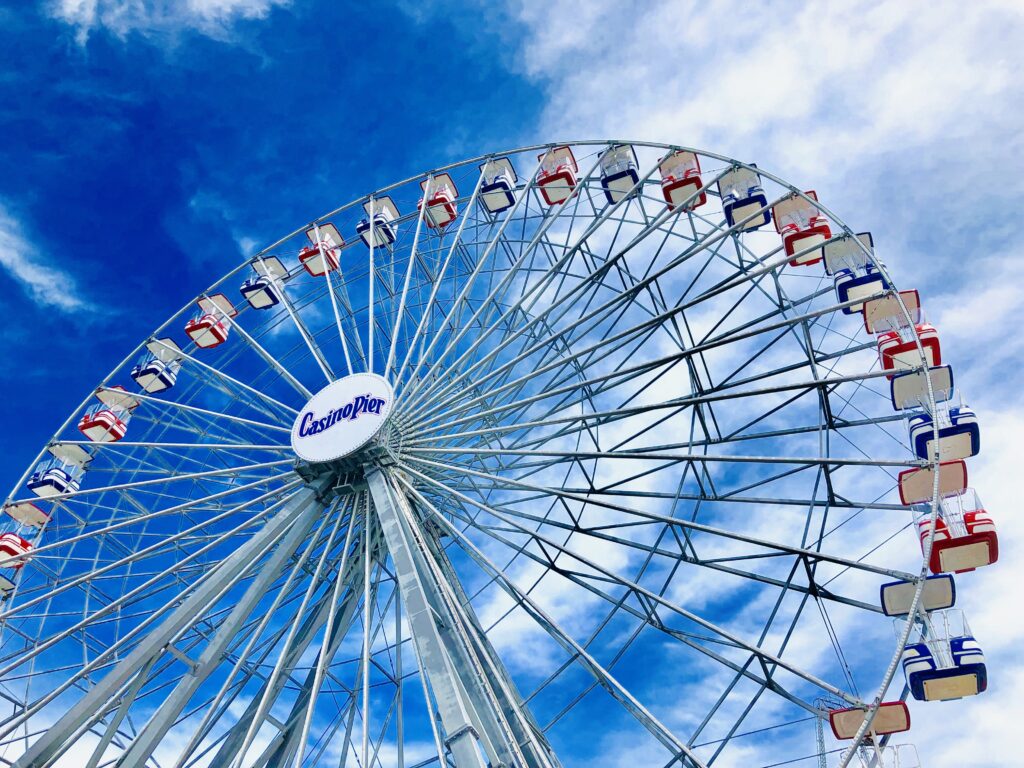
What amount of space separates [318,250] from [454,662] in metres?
13.2

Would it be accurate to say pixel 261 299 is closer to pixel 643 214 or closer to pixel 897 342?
pixel 643 214

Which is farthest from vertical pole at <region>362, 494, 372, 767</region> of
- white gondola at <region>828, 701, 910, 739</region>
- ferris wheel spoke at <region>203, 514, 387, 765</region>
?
white gondola at <region>828, 701, 910, 739</region>

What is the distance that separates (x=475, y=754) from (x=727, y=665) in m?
5.39

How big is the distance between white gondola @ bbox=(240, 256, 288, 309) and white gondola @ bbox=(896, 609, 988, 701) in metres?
16.5

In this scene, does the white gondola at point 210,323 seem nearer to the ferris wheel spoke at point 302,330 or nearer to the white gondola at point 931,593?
the ferris wheel spoke at point 302,330

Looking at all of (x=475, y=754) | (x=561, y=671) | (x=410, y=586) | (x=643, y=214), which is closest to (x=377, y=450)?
(x=410, y=586)

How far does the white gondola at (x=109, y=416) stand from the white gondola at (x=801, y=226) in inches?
607

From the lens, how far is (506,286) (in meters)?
20.1

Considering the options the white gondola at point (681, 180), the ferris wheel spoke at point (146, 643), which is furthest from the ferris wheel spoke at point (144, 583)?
the white gondola at point (681, 180)

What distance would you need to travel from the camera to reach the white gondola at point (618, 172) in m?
21.1

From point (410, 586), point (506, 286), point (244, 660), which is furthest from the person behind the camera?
point (506, 286)

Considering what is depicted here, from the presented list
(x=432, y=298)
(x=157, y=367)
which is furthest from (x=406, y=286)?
(x=157, y=367)

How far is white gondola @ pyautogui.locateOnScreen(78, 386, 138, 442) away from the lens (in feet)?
72.7

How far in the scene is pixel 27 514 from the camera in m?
21.1
